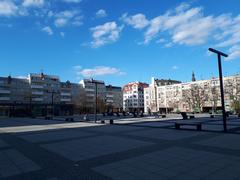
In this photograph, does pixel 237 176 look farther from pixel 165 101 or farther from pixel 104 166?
pixel 165 101

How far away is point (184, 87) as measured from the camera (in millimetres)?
102625

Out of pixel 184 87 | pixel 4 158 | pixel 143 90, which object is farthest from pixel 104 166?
pixel 143 90

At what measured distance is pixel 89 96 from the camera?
4222 inches

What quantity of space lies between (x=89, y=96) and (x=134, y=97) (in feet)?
125

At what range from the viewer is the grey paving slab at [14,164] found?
695 cm

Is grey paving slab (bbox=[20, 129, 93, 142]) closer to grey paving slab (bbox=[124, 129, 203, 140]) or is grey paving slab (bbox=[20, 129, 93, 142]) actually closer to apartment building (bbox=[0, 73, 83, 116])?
grey paving slab (bbox=[124, 129, 203, 140])

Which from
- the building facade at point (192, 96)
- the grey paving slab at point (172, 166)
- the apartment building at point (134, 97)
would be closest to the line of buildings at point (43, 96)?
the apartment building at point (134, 97)

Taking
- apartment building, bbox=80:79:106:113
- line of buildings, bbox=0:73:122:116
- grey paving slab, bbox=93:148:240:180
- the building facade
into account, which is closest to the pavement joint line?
grey paving slab, bbox=93:148:240:180

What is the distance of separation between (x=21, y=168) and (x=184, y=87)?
10151 centimetres

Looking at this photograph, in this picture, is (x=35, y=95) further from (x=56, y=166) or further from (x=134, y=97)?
(x=56, y=166)

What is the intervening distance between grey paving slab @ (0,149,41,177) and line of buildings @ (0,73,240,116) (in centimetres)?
4533

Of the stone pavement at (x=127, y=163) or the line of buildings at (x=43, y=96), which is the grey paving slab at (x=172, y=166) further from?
the line of buildings at (x=43, y=96)

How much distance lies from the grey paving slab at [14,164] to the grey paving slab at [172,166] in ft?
7.86

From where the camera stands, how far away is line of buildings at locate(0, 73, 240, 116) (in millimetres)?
72875
